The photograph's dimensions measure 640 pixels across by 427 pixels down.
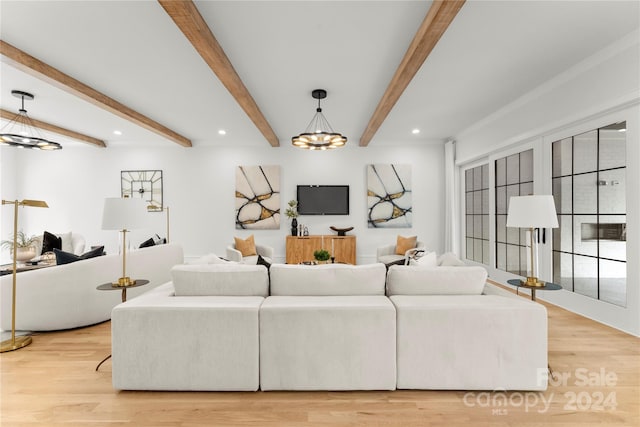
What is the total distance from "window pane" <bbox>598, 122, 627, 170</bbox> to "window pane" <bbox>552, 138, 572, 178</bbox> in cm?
40

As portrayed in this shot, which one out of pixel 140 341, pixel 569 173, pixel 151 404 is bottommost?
pixel 151 404

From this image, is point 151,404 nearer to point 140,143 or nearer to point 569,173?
point 569,173

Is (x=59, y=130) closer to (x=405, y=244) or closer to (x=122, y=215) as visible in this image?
(x=122, y=215)

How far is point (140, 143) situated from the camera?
22.2ft

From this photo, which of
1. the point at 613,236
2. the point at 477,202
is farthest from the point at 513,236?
the point at 613,236

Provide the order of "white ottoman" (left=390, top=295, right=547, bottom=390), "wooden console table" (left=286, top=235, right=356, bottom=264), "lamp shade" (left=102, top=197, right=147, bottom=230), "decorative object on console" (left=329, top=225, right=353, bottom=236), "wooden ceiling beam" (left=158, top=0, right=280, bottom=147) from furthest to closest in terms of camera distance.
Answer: "decorative object on console" (left=329, top=225, right=353, bottom=236), "wooden console table" (left=286, top=235, right=356, bottom=264), "lamp shade" (left=102, top=197, right=147, bottom=230), "wooden ceiling beam" (left=158, top=0, right=280, bottom=147), "white ottoman" (left=390, top=295, right=547, bottom=390)

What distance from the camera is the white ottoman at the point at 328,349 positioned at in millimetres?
2008

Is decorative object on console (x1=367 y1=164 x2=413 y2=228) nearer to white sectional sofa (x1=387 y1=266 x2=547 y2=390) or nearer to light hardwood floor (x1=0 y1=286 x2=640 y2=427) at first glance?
light hardwood floor (x1=0 y1=286 x2=640 y2=427)

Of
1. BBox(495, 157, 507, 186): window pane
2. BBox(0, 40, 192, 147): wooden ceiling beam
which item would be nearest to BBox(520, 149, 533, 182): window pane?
BBox(495, 157, 507, 186): window pane

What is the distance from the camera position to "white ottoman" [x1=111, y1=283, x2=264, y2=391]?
201 centimetres

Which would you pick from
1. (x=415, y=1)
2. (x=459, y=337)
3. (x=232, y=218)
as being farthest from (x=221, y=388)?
(x=232, y=218)

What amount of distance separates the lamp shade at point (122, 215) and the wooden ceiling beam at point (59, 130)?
156 inches

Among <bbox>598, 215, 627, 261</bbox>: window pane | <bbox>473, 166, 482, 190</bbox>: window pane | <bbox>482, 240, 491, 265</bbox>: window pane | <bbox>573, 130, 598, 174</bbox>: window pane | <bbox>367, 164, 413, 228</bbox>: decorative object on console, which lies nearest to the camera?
<bbox>598, 215, 627, 261</bbox>: window pane

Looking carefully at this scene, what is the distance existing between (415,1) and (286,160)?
461 centimetres
